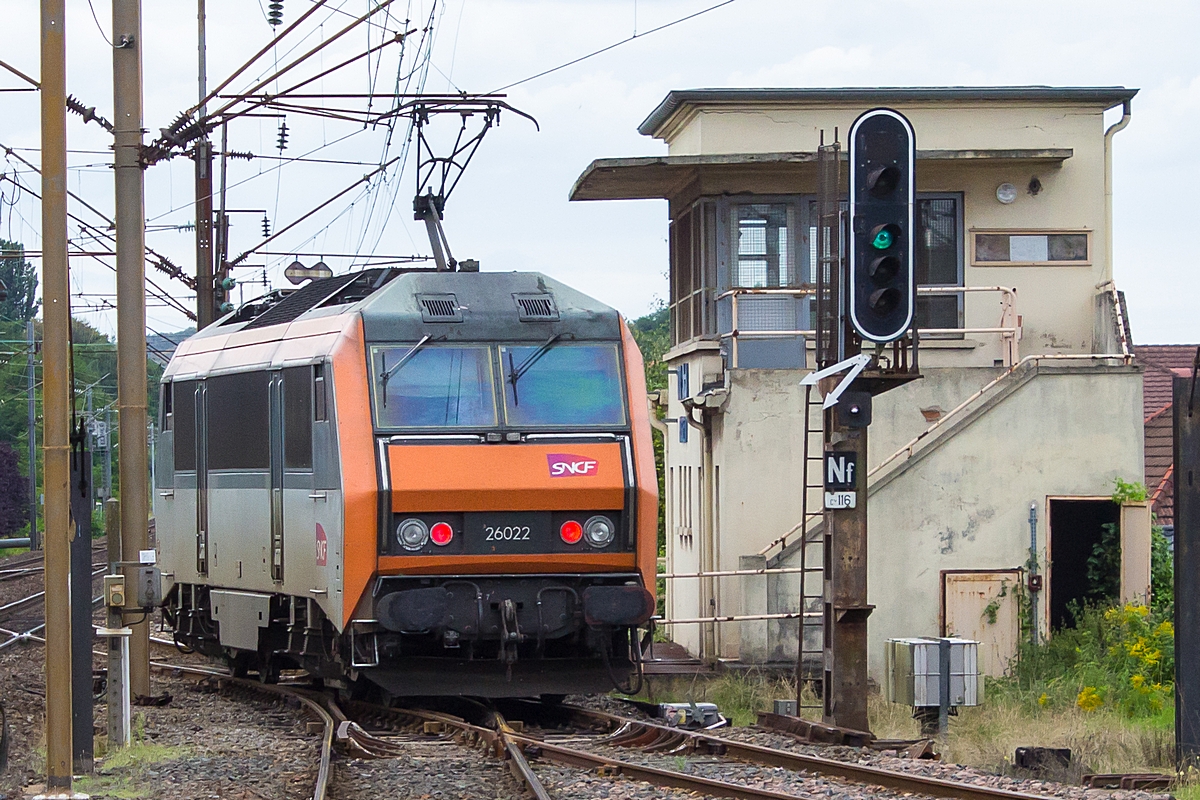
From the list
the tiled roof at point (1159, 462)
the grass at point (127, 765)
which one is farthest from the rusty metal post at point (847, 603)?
the tiled roof at point (1159, 462)

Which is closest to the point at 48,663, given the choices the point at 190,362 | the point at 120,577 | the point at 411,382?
the point at 120,577

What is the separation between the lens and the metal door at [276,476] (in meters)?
13.4

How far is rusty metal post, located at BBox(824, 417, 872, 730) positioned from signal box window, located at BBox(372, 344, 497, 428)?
2544 mm

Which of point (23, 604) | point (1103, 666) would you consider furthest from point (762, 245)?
point (23, 604)

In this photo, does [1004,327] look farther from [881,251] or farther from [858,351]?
[881,251]

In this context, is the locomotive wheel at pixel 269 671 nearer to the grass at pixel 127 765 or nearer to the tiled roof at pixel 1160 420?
the grass at pixel 127 765

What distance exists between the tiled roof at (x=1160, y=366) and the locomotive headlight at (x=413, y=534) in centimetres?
1966

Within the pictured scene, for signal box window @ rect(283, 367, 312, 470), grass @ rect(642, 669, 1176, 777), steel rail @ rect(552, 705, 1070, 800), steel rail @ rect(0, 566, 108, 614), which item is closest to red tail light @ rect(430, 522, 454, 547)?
signal box window @ rect(283, 367, 312, 470)

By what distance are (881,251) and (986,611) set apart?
7273 millimetres

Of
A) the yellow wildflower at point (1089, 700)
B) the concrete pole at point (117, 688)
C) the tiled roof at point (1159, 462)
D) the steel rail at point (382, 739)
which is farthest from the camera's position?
the tiled roof at point (1159, 462)

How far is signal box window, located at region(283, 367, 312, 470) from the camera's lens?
41.4 ft

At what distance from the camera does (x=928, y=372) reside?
18.7 meters

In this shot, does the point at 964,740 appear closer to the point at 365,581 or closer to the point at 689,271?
the point at 365,581

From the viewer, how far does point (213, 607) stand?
15219 millimetres
